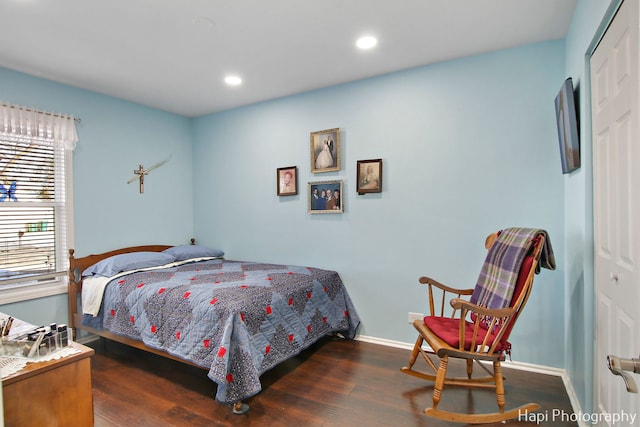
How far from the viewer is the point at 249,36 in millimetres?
2508

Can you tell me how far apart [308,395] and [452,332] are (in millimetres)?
1047

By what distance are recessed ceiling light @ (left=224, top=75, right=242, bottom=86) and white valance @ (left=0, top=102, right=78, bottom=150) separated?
151cm

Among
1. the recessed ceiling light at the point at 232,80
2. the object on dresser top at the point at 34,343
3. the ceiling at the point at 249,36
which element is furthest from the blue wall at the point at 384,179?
the object on dresser top at the point at 34,343

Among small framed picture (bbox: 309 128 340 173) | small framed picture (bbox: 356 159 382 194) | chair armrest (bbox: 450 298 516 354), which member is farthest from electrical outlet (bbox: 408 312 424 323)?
small framed picture (bbox: 309 128 340 173)

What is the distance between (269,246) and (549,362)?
9.08ft

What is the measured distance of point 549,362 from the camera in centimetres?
261

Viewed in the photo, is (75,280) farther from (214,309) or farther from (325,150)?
(325,150)

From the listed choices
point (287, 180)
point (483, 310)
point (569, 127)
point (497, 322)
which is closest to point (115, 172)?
point (287, 180)

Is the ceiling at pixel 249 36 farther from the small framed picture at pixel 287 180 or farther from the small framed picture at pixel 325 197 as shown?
the small framed picture at pixel 325 197

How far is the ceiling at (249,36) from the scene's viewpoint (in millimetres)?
2158

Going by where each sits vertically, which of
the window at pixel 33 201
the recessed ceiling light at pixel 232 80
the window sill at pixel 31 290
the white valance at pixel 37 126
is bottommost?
the window sill at pixel 31 290

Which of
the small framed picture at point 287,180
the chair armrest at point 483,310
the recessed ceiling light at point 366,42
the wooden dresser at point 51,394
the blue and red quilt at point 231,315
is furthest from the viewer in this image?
the small framed picture at point 287,180

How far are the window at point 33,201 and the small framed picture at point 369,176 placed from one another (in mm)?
2752

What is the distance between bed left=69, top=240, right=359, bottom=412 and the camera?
7.10ft
